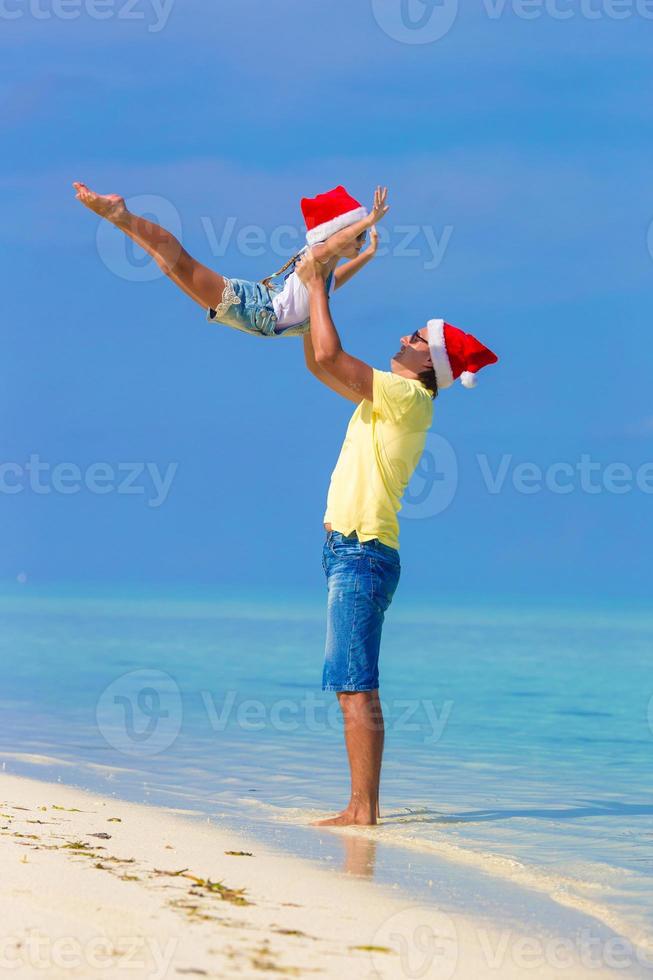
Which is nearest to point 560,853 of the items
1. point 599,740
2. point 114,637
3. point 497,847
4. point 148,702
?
point 497,847

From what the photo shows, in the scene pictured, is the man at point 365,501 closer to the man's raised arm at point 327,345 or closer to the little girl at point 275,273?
the man's raised arm at point 327,345

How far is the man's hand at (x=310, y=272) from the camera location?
527 centimetres

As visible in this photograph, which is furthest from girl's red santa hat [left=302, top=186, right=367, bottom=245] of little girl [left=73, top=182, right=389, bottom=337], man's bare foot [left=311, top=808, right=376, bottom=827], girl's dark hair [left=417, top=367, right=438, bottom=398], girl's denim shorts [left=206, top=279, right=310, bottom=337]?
man's bare foot [left=311, top=808, right=376, bottom=827]

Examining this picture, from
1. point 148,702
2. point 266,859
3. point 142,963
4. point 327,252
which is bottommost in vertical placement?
point 142,963

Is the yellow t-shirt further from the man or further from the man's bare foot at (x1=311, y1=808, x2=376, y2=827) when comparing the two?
the man's bare foot at (x1=311, y1=808, x2=376, y2=827)

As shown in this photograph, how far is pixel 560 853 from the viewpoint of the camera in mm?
4980

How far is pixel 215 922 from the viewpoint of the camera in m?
3.24

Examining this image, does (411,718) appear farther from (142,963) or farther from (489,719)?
(142,963)

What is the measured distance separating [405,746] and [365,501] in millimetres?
3028

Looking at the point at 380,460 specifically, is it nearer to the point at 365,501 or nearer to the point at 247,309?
the point at 365,501

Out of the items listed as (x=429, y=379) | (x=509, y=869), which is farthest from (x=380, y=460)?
(x=509, y=869)

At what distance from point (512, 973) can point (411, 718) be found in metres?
6.26
